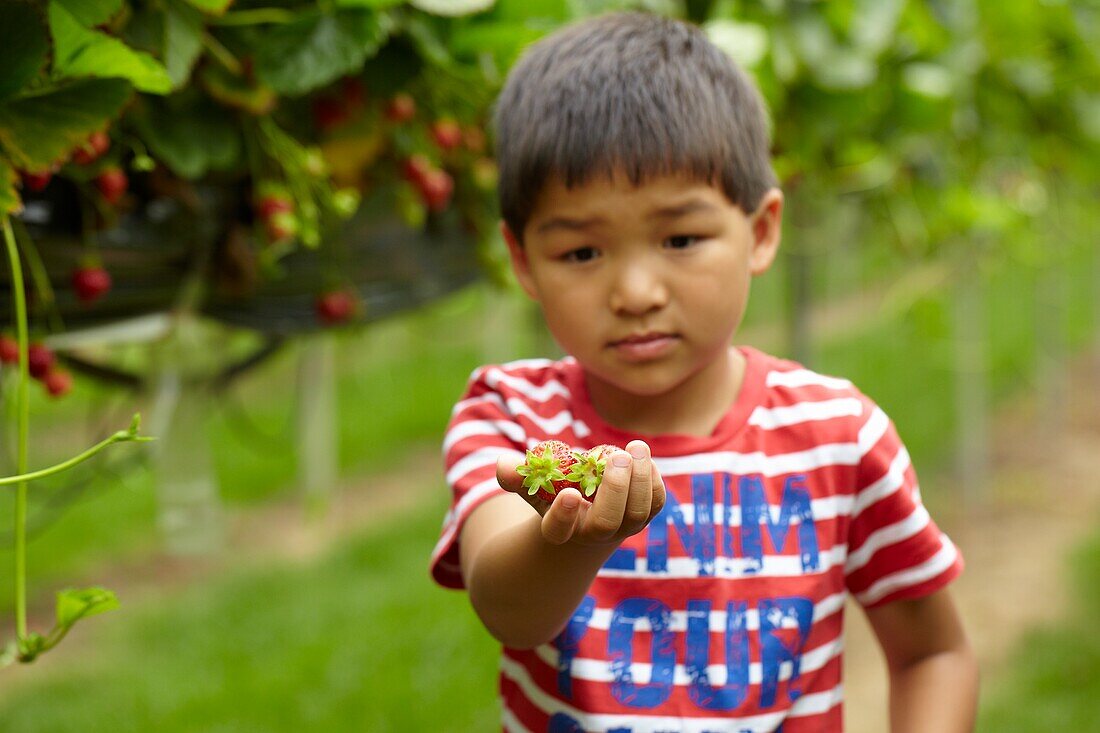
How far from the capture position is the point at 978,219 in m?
2.40

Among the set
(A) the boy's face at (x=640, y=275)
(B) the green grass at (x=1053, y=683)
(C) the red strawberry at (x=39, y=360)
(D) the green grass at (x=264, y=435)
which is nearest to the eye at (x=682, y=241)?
(A) the boy's face at (x=640, y=275)

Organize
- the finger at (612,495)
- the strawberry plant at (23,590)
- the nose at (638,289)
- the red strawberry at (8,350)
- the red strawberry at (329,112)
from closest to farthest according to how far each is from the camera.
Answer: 1. the finger at (612,495)
2. the strawberry plant at (23,590)
3. the nose at (638,289)
4. the red strawberry at (8,350)
5. the red strawberry at (329,112)

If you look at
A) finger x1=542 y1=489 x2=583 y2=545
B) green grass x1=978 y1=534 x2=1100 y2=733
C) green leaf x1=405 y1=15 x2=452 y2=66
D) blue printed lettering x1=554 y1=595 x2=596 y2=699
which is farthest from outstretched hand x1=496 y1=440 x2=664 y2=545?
green grass x1=978 y1=534 x2=1100 y2=733

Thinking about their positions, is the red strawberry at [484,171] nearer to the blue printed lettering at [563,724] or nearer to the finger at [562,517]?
the blue printed lettering at [563,724]

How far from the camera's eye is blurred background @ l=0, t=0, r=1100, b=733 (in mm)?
1014

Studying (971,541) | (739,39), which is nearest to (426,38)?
(739,39)

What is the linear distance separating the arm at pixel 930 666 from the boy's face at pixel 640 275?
0.27 m

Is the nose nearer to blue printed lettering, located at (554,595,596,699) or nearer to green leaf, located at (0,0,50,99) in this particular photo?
blue printed lettering, located at (554,595,596,699)

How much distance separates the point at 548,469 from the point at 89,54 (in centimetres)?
39

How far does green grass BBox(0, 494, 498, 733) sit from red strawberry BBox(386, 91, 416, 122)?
194 cm

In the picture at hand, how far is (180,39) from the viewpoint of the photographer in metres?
0.91

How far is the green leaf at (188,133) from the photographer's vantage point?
100cm

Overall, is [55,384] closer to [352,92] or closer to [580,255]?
[352,92]

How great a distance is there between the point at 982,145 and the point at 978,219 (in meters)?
0.34
